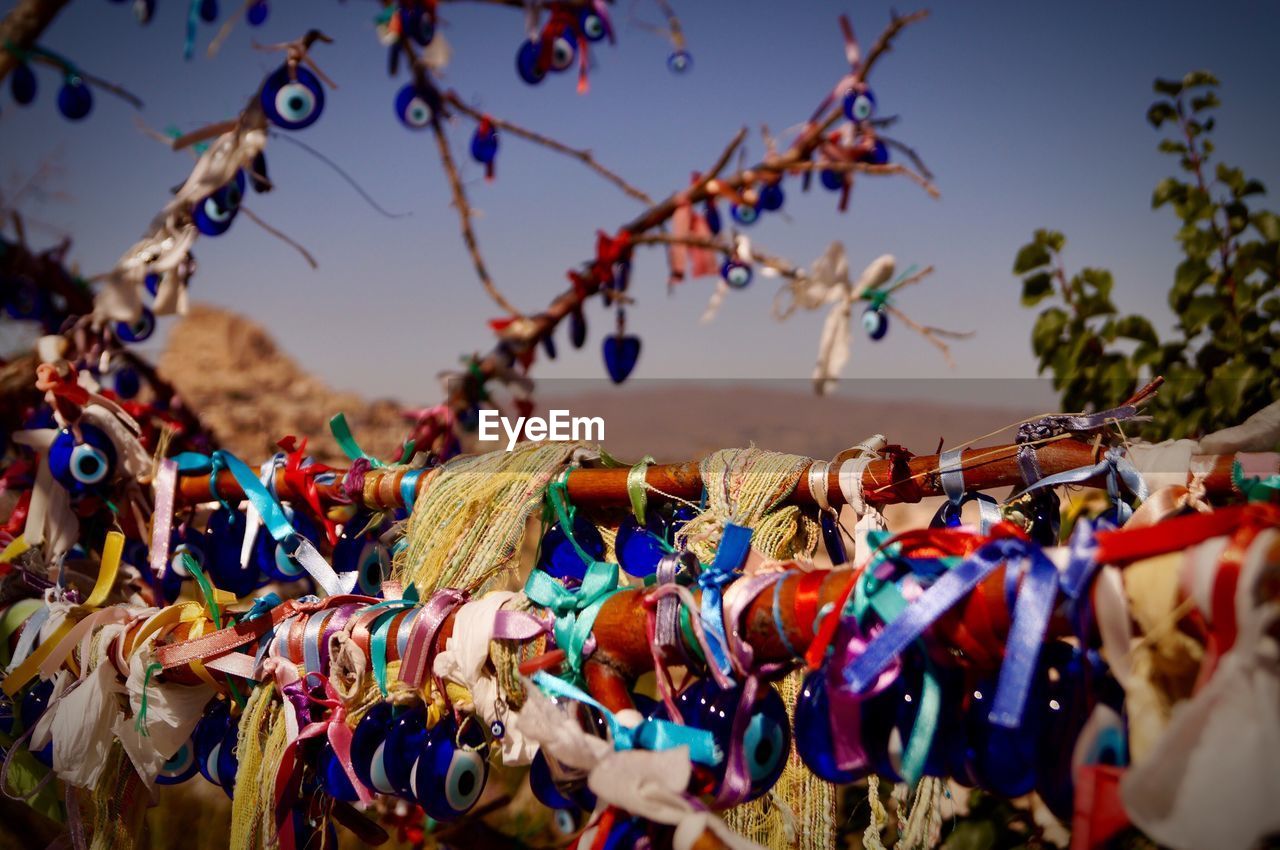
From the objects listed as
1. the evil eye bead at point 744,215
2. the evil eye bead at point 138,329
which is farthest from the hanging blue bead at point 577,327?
the evil eye bead at point 138,329

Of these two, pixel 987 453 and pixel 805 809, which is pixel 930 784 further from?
pixel 987 453

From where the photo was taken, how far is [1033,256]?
4.90 feet

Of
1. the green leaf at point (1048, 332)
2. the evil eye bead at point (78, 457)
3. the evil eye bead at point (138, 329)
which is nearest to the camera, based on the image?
the evil eye bead at point (78, 457)

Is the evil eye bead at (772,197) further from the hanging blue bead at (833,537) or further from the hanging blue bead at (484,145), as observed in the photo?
the hanging blue bead at (833,537)

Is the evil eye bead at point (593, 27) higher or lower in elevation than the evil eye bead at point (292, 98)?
higher

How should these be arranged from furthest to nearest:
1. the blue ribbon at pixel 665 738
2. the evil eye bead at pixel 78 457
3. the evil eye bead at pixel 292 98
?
1. the evil eye bead at pixel 292 98
2. the evil eye bead at pixel 78 457
3. the blue ribbon at pixel 665 738

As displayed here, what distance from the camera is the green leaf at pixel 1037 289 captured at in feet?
4.90

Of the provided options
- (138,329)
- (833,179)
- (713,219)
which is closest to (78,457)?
(138,329)

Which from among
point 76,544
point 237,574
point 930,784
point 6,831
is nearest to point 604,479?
point 930,784

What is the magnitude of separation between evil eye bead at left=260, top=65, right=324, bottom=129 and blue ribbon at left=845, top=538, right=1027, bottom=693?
1.03 metres

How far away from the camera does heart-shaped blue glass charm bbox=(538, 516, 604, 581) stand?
3.01 feet

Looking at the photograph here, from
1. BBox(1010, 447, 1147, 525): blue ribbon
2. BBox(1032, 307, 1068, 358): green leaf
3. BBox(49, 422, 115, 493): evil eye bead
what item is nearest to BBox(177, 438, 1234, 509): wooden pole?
BBox(1010, 447, 1147, 525): blue ribbon

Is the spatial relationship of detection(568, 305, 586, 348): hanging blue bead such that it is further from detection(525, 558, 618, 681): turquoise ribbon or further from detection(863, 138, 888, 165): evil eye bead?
detection(525, 558, 618, 681): turquoise ribbon

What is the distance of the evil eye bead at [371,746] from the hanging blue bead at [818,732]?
1.04 ft
